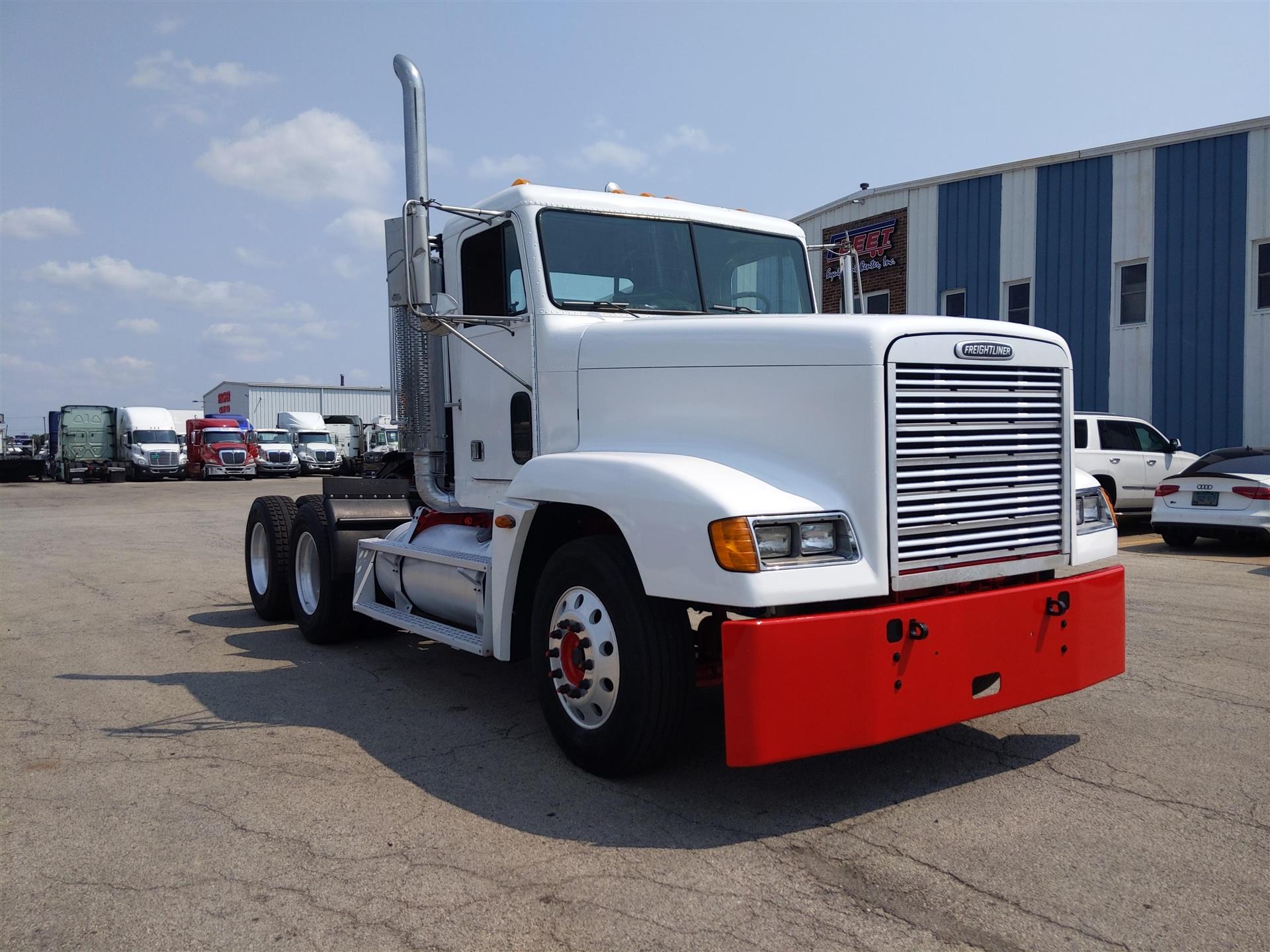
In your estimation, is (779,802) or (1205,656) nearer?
(779,802)

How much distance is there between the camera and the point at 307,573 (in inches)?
316

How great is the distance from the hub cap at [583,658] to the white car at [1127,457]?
39.9 ft

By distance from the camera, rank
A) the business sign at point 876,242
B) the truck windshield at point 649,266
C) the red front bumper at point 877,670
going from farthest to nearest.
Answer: the business sign at point 876,242 < the truck windshield at point 649,266 < the red front bumper at point 877,670

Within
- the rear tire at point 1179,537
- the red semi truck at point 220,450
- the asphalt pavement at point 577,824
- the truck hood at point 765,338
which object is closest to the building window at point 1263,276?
the rear tire at point 1179,537

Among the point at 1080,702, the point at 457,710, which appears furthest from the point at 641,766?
the point at 1080,702

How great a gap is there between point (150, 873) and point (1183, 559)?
38.0 feet

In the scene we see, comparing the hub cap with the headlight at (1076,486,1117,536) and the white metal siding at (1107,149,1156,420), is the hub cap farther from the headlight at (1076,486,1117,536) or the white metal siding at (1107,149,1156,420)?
the white metal siding at (1107,149,1156,420)

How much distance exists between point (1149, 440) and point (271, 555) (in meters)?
12.9

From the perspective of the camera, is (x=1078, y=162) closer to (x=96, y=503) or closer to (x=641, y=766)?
(x=641, y=766)

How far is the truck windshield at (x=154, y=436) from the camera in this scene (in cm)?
4084

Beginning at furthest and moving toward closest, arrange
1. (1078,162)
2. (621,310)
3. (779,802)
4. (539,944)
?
(1078,162) → (621,310) → (779,802) → (539,944)

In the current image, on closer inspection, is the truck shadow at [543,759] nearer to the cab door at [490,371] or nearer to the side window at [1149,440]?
the cab door at [490,371]

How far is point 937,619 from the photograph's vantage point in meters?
3.85

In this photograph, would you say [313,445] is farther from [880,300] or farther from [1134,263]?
[1134,263]
